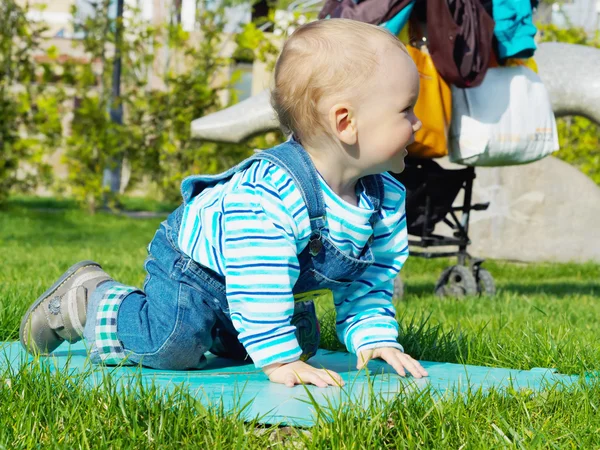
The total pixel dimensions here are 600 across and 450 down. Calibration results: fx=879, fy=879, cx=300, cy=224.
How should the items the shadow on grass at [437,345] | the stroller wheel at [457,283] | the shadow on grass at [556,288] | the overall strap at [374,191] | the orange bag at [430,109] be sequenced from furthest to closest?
the shadow on grass at [556,288]
the stroller wheel at [457,283]
the orange bag at [430,109]
the shadow on grass at [437,345]
the overall strap at [374,191]

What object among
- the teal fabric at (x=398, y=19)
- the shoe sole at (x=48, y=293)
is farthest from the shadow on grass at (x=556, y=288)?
the shoe sole at (x=48, y=293)

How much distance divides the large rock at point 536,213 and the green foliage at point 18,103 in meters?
4.62

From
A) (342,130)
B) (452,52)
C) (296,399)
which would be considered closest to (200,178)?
(342,130)

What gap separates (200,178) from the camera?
267cm

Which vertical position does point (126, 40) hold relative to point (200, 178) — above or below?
below

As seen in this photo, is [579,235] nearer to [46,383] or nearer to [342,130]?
[342,130]

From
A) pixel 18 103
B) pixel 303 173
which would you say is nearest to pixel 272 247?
pixel 303 173

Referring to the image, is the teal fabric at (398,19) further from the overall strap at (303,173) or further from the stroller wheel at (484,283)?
the overall strap at (303,173)

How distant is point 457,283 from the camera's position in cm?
527

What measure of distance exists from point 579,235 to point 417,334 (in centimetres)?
597

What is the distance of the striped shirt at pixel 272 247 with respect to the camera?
2.29m

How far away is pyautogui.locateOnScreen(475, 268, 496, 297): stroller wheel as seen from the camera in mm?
5234

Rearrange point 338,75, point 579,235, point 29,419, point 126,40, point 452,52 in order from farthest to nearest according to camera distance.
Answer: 1. point 126,40
2. point 579,235
3. point 452,52
4. point 338,75
5. point 29,419

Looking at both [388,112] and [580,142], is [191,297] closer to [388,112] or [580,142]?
[388,112]
